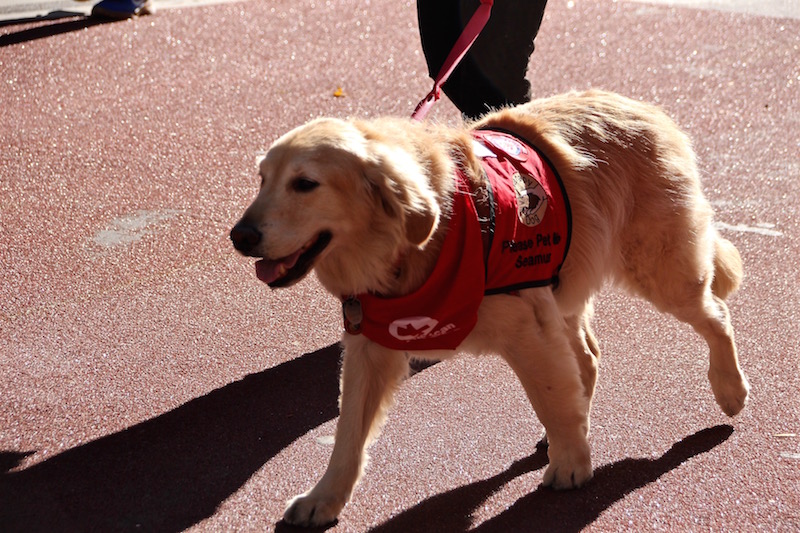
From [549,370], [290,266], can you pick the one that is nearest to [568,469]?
[549,370]

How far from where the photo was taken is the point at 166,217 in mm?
6262

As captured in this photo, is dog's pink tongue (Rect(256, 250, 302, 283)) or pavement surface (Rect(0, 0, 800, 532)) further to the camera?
pavement surface (Rect(0, 0, 800, 532))

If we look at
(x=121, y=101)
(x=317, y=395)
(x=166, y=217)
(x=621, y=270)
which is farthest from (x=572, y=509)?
(x=121, y=101)

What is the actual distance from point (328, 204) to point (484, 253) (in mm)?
602

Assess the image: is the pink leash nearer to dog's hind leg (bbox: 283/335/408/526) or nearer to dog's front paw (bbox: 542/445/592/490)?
dog's hind leg (bbox: 283/335/408/526)

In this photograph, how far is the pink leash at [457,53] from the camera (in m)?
4.15

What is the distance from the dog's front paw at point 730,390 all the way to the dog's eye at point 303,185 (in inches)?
79.4

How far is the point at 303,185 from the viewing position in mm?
3201

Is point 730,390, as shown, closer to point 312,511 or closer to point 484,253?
point 484,253

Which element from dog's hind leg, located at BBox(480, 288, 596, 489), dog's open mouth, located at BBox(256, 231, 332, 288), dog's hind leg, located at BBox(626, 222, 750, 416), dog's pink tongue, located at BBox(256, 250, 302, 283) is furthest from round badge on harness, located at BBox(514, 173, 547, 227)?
dog's pink tongue, located at BBox(256, 250, 302, 283)

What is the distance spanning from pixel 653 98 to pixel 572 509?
523 cm

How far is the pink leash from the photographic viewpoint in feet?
13.6

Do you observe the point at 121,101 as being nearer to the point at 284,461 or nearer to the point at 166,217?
the point at 166,217

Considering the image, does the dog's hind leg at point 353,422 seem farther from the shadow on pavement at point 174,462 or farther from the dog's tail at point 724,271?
the dog's tail at point 724,271
